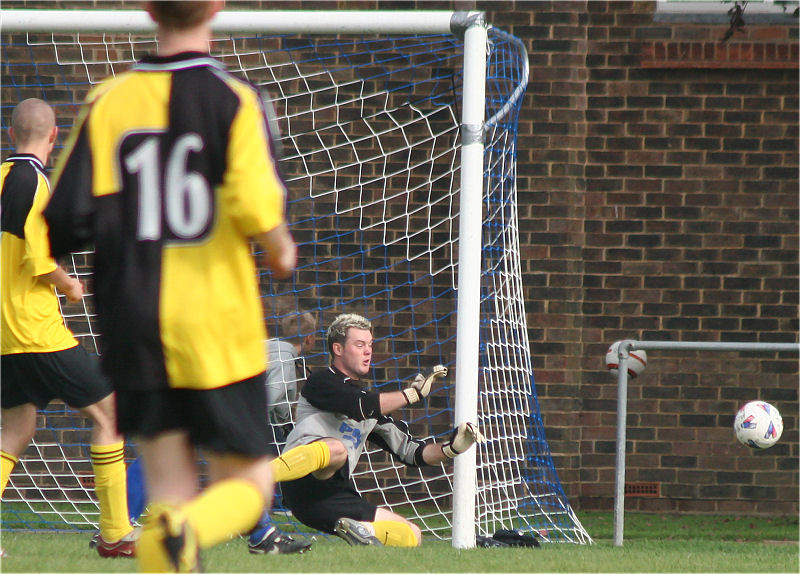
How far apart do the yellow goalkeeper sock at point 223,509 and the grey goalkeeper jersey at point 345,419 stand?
8.03 ft

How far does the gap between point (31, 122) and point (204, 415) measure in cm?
221

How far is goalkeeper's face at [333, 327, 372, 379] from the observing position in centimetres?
498

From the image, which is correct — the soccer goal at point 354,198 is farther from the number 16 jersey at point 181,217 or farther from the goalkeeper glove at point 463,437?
the number 16 jersey at point 181,217

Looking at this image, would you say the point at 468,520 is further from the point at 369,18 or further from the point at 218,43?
the point at 218,43

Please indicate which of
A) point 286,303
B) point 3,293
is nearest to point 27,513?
point 286,303

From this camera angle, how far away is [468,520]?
466 centimetres

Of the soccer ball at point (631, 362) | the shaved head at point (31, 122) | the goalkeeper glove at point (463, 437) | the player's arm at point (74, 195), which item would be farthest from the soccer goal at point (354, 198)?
Answer: the player's arm at point (74, 195)

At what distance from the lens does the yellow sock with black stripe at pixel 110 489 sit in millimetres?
4168

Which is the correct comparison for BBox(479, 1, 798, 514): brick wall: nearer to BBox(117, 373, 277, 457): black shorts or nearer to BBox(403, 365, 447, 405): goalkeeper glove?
BBox(403, 365, 447, 405): goalkeeper glove

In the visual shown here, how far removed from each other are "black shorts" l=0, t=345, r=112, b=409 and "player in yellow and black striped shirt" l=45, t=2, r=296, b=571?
1859 millimetres

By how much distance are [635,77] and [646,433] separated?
2.53 metres

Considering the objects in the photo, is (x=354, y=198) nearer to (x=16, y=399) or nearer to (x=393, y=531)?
(x=393, y=531)

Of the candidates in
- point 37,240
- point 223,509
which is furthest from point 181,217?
point 37,240

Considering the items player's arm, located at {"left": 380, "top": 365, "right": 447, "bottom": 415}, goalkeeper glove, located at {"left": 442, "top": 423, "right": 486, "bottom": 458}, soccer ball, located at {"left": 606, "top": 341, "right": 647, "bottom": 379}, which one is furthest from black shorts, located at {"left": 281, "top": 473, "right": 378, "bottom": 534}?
soccer ball, located at {"left": 606, "top": 341, "right": 647, "bottom": 379}
